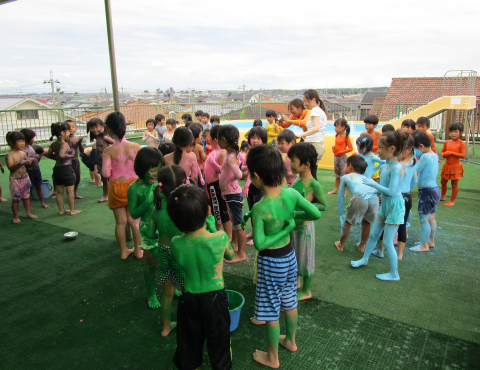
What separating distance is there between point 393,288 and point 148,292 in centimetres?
246

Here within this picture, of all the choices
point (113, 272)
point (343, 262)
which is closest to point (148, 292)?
point (113, 272)

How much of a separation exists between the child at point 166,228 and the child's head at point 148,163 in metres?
0.31

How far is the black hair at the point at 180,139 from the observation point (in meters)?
3.67

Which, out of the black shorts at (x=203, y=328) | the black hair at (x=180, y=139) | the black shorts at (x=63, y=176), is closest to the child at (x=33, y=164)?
the black shorts at (x=63, y=176)

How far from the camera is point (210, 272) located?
6.91ft

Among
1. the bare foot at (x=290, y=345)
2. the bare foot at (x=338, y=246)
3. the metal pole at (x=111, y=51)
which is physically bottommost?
the bare foot at (x=290, y=345)

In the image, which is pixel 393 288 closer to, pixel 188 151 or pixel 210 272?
pixel 210 272

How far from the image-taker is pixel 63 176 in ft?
19.4

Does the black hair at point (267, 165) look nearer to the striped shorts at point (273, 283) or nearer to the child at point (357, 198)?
the striped shorts at point (273, 283)

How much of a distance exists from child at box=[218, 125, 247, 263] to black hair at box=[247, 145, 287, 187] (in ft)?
4.83

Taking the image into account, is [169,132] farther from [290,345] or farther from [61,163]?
[290,345]

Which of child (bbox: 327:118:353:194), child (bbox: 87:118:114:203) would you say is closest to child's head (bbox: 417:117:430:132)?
child (bbox: 327:118:353:194)

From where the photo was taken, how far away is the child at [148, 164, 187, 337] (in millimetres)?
2512

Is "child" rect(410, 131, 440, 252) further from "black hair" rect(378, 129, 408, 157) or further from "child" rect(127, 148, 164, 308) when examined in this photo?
"child" rect(127, 148, 164, 308)
